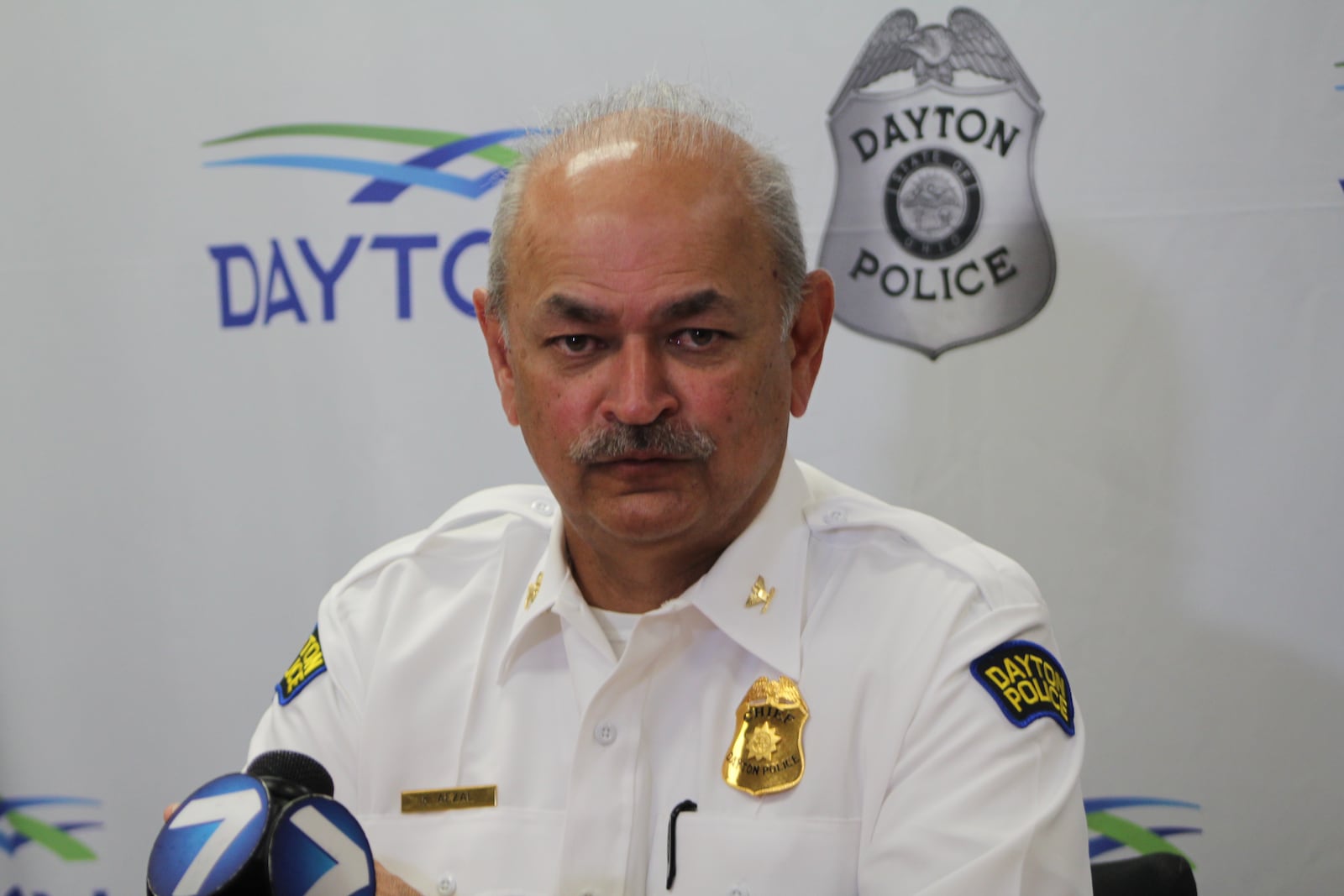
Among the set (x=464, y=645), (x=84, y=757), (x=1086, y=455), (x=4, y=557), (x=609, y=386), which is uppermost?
(x=609, y=386)

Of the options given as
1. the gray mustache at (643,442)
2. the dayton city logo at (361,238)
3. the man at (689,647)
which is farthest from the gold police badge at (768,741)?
the dayton city logo at (361,238)

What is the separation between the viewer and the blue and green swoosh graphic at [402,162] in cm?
219

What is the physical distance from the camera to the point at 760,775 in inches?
53.2

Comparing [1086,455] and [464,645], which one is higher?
[1086,455]

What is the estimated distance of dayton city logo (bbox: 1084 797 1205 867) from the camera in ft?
6.81

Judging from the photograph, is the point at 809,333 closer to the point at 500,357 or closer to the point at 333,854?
the point at 500,357

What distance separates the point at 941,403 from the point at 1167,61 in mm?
708

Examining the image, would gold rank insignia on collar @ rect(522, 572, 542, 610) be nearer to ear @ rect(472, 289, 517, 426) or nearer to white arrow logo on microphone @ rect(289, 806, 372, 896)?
ear @ rect(472, 289, 517, 426)

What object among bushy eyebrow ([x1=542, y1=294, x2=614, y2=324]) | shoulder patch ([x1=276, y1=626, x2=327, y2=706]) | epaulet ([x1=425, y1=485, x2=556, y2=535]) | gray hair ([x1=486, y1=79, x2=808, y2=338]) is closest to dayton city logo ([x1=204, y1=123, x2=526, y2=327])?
epaulet ([x1=425, y1=485, x2=556, y2=535])

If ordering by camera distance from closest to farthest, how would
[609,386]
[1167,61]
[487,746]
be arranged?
[609,386] < [487,746] < [1167,61]

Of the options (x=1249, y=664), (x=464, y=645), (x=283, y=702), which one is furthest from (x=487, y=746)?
(x=1249, y=664)

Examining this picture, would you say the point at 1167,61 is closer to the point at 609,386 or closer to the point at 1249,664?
the point at 1249,664

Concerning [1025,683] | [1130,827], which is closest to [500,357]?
[1025,683]

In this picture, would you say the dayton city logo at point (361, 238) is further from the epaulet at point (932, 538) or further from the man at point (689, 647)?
the epaulet at point (932, 538)
